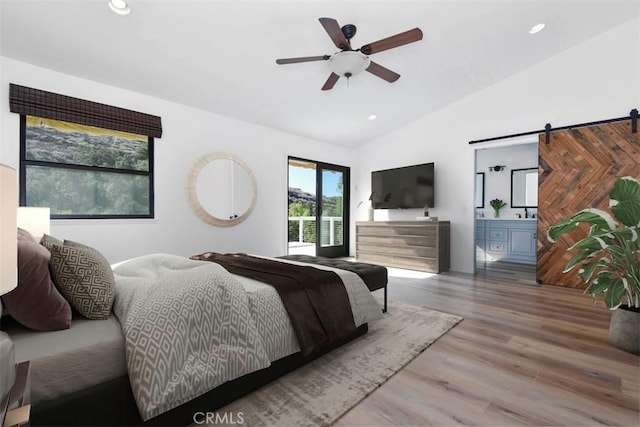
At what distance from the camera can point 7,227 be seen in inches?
25.5

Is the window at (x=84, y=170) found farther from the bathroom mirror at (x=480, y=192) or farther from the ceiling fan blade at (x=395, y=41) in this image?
the bathroom mirror at (x=480, y=192)

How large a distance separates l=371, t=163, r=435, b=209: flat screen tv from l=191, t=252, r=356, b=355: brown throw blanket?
3.44 m

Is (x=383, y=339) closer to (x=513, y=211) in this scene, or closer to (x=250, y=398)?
(x=250, y=398)

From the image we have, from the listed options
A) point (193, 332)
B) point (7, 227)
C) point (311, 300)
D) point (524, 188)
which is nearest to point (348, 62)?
point (311, 300)

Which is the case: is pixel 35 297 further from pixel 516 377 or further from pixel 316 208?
pixel 316 208

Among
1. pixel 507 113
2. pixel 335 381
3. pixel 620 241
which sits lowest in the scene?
pixel 335 381

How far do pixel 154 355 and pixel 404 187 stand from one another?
4790mm

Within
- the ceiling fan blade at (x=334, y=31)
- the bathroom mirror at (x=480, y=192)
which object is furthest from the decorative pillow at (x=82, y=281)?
the bathroom mirror at (x=480, y=192)

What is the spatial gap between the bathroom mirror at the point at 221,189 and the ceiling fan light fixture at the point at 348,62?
225cm

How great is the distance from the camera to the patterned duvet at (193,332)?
1102mm

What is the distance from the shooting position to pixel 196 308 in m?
1.31

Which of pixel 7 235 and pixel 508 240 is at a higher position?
pixel 7 235

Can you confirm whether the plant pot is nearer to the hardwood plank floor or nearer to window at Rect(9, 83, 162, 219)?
the hardwood plank floor

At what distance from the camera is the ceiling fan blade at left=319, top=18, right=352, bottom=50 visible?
79.4 inches
